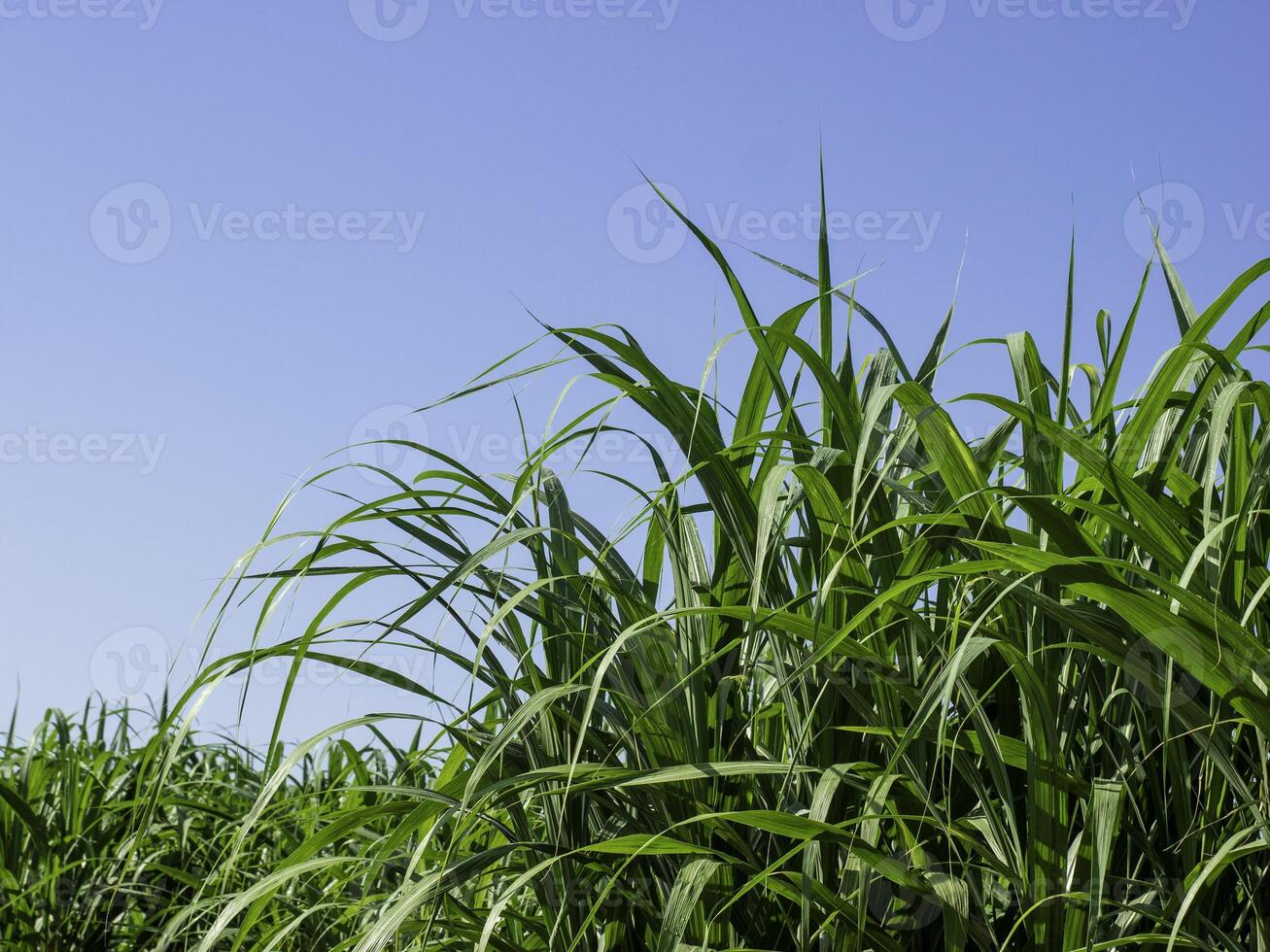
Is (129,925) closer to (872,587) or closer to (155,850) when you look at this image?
(155,850)

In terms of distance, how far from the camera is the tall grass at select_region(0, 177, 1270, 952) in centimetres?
94

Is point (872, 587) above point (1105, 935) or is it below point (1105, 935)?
above

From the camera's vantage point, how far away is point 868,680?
3.62 feet

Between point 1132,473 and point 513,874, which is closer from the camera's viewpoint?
point 1132,473

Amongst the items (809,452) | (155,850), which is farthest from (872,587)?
(155,850)

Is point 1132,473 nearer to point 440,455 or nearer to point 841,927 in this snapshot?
point 841,927

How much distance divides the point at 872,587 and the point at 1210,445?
Result: 33 centimetres

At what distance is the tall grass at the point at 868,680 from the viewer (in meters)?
0.94

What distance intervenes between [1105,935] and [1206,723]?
221 millimetres

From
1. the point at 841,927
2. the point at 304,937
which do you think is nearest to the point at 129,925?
the point at 304,937

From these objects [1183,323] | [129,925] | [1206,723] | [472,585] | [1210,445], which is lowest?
[129,925]

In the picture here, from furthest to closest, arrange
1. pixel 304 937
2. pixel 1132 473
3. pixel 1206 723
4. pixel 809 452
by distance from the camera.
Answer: pixel 304 937 < pixel 809 452 < pixel 1132 473 < pixel 1206 723

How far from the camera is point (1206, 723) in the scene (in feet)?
3.03

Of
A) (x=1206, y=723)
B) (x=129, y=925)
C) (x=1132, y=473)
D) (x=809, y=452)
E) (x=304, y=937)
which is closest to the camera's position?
(x=1206, y=723)
